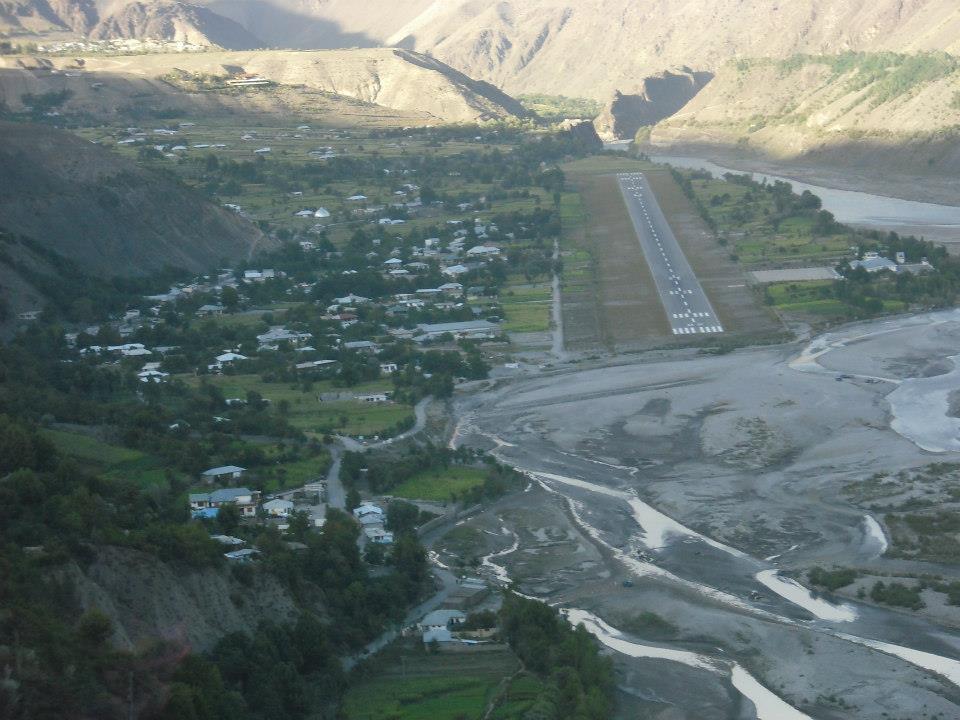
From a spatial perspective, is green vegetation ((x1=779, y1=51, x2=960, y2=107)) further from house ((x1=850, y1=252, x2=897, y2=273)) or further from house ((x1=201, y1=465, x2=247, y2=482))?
house ((x1=201, y1=465, x2=247, y2=482))

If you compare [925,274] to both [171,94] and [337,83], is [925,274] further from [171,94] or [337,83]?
[337,83]

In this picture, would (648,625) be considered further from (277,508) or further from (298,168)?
(298,168)

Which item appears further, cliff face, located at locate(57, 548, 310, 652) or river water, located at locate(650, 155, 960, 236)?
river water, located at locate(650, 155, 960, 236)

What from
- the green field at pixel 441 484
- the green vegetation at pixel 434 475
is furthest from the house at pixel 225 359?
the green field at pixel 441 484

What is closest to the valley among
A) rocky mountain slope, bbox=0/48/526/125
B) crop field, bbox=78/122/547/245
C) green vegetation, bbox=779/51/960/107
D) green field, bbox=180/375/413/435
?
green field, bbox=180/375/413/435

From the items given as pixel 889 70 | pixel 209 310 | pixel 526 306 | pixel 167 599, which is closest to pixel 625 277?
pixel 526 306

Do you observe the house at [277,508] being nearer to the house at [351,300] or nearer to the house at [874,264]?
the house at [351,300]
